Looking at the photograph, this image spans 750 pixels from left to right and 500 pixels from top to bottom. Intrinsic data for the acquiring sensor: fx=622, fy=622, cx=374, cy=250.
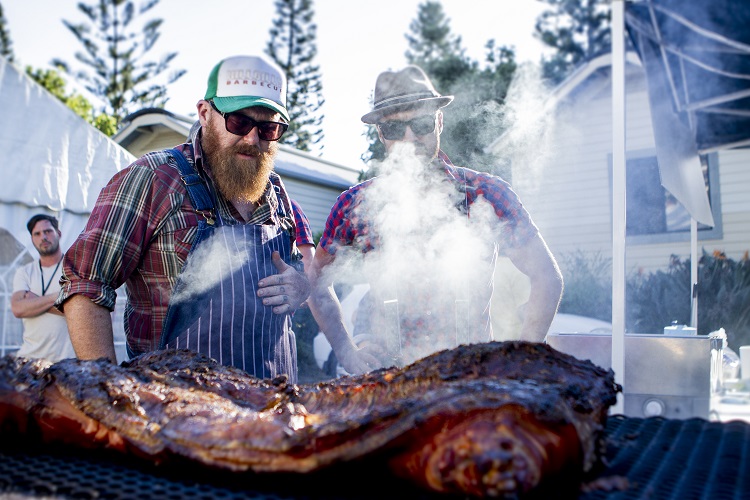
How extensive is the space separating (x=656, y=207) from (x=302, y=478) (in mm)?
10247

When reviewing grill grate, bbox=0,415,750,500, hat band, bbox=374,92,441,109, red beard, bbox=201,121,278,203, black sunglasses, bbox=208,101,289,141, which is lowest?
grill grate, bbox=0,415,750,500

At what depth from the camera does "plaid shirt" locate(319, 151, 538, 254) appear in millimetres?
3260

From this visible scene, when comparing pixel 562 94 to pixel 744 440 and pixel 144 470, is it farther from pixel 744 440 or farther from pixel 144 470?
pixel 144 470

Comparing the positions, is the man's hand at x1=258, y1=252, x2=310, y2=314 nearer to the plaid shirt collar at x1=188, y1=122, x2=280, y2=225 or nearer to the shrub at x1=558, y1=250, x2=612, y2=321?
the plaid shirt collar at x1=188, y1=122, x2=280, y2=225

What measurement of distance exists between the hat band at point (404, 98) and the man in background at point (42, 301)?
4.09 metres

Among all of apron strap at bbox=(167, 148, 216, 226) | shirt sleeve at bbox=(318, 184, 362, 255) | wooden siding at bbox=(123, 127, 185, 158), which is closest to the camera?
apron strap at bbox=(167, 148, 216, 226)

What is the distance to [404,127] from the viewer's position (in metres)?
3.30

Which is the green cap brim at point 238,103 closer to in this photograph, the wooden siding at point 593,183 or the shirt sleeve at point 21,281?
the shirt sleeve at point 21,281

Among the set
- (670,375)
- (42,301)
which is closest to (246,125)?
(670,375)

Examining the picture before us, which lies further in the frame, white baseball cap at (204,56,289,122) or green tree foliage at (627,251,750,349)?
green tree foliage at (627,251,750,349)

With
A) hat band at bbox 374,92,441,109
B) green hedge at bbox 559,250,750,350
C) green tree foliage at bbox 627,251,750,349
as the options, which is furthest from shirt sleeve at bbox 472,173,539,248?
green tree foliage at bbox 627,251,750,349

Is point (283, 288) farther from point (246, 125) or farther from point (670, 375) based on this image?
point (670, 375)

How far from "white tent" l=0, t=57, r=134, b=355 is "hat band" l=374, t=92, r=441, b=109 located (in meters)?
5.31

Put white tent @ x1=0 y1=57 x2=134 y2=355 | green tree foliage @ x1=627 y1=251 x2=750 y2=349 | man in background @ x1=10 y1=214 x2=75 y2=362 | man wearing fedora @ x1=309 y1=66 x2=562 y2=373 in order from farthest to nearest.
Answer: green tree foliage @ x1=627 y1=251 x2=750 y2=349, white tent @ x1=0 y1=57 x2=134 y2=355, man in background @ x1=10 y1=214 x2=75 y2=362, man wearing fedora @ x1=309 y1=66 x2=562 y2=373
